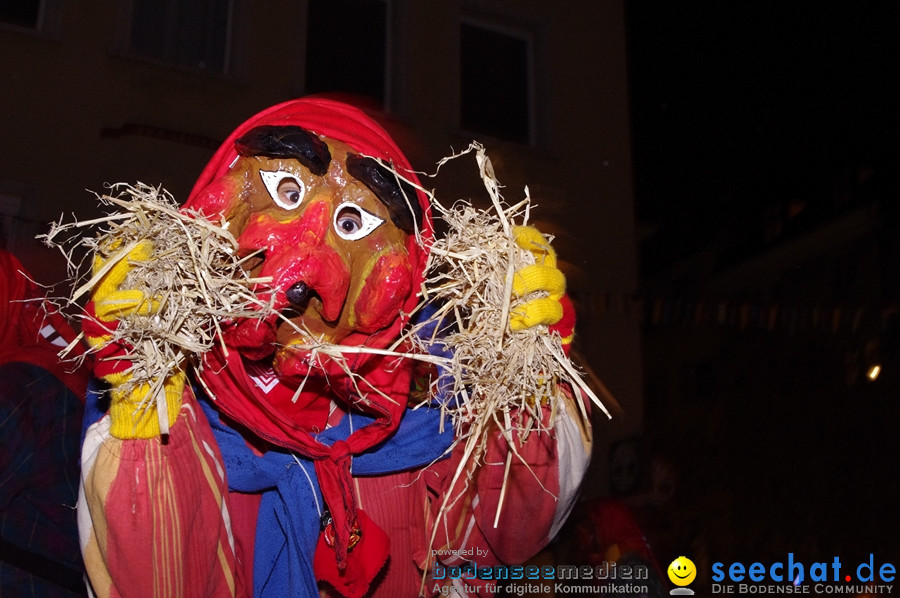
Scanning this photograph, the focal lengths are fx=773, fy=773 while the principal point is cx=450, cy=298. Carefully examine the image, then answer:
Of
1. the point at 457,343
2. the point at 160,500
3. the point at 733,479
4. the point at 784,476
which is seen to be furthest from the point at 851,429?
the point at 160,500

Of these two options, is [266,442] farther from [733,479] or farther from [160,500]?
[733,479]

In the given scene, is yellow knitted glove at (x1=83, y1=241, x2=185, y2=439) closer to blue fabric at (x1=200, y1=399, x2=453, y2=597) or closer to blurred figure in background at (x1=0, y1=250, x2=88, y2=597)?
blue fabric at (x1=200, y1=399, x2=453, y2=597)

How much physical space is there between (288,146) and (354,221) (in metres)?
0.15

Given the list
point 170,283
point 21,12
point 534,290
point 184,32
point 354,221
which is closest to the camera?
point 170,283

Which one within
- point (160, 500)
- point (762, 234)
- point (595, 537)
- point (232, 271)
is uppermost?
point (762, 234)

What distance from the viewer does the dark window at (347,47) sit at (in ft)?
8.44

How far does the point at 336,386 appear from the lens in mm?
1224

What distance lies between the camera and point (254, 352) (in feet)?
3.72

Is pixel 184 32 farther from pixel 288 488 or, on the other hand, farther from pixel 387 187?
pixel 288 488

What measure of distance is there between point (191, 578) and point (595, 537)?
140 cm

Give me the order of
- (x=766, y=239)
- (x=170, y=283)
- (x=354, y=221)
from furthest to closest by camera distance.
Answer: (x=766, y=239) < (x=354, y=221) < (x=170, y=283)

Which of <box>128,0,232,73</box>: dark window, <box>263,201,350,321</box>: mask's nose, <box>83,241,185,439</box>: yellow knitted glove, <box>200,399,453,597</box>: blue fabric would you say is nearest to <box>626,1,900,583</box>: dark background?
<box>128,0,232,73</box>: dark window

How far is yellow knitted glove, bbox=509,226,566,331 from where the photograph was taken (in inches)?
42.3

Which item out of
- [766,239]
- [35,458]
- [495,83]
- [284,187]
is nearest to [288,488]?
[284,187]
